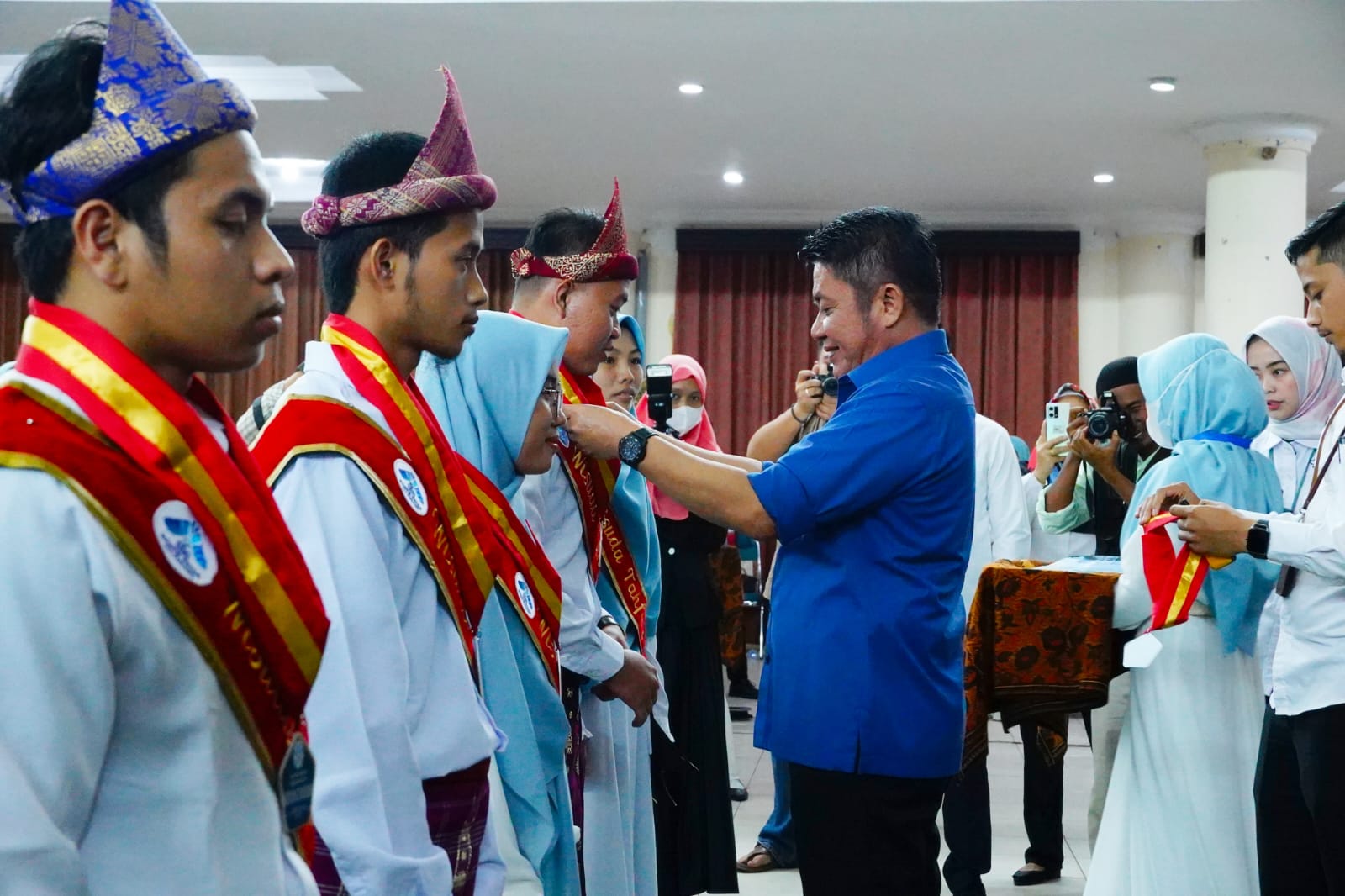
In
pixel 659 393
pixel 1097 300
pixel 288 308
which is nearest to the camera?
pixel 659 393

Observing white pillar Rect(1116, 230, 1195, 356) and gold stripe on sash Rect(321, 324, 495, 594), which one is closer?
gold stripe on sash Rect(321, 324, 495, 594)

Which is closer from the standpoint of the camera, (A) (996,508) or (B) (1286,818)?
(B) (1286,818)

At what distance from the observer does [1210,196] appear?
267 inches

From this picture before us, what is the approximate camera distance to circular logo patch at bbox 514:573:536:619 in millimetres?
1571

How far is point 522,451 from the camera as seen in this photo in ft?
5.77

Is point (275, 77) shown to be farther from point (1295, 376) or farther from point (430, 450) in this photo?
point (430, 450)

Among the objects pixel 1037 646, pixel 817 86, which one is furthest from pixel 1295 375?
pixel 817 86

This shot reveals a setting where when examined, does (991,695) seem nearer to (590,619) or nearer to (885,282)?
(885,282)

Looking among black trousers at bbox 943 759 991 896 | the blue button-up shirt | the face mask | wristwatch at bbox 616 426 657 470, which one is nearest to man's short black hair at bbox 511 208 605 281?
wristwatch at bbox 616 426 657 470

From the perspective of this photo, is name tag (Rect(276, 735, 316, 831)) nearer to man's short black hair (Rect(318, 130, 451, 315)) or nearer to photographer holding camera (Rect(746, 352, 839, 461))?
man's short black hair (Rect(318, 130, 451, 315))

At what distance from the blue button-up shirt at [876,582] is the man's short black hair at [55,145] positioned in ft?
4.38

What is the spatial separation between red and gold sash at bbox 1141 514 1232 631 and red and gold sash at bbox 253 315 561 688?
5.25ft

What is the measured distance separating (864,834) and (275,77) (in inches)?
212

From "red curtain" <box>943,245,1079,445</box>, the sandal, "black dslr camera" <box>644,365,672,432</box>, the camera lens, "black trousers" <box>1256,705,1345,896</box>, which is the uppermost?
"red curtain" <box>943,245,1079,445</box>
